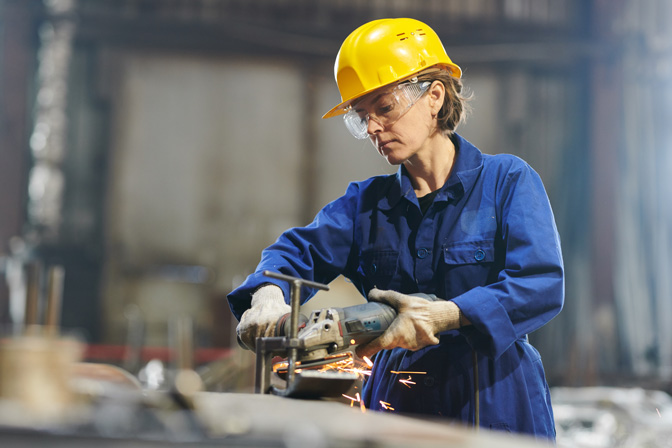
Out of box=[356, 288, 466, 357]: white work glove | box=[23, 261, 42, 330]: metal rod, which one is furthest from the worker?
box=[23, 261, 42, 330]: metal rod

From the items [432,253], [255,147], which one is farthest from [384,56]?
[255,147]

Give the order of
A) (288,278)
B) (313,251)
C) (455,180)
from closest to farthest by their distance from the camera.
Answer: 1. (288,278)
2. (455,180)
3. (313,251)

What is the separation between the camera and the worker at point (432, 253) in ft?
5.69

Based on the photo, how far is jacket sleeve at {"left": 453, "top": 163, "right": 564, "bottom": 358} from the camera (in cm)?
169

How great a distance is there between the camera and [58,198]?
7445 mm

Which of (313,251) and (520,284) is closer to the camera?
(520,284)

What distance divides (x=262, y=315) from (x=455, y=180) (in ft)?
2.28

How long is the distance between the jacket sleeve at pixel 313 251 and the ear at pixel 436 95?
0.37 meters

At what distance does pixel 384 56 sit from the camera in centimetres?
209

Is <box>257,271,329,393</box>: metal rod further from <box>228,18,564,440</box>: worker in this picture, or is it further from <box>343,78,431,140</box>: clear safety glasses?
<box>343,78,431,140</box>: clear safety glasses

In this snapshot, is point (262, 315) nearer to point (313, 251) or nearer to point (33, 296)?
point (313, 251)

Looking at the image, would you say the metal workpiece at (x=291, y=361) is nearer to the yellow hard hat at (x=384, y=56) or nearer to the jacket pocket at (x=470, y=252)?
the jacket pocket at (x=470, y=252)

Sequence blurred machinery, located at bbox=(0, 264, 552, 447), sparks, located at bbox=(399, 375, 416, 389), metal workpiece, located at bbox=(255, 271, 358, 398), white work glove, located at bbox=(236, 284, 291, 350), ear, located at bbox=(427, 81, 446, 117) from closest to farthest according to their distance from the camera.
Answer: blurred machinery, located at bbox=(0, 264, 552, 447) < metal workpiece, located at bbox=(255, 271, 358, 398) < white work glove, located at bbox=(236, 284, 291, 350) < sparks, located at bbox=(399, 375, 416, 389) < ear, located at bbox=(427, 81, 446, 117)

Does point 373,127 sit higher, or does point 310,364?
point 373,127
